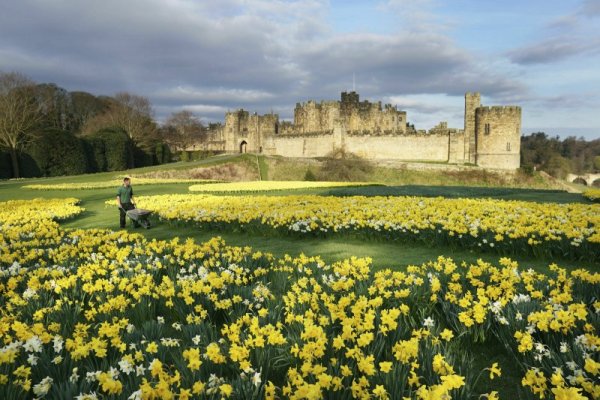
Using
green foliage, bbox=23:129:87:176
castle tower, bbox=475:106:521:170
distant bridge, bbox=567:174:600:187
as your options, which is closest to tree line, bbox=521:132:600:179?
distant bridge, bbox=567:174:600:187

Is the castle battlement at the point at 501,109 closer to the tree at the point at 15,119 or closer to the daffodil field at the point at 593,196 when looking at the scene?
the daffodil field at the point at 593,196

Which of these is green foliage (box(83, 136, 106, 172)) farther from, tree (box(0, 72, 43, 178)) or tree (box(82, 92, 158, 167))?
tree (box(82, 92, 158, 167))

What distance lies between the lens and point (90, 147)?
48.5m

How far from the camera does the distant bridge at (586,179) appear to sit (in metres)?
100

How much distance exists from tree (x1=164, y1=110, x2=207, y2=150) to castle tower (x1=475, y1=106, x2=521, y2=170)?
68.3 m

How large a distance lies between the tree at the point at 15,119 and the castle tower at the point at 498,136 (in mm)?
56715

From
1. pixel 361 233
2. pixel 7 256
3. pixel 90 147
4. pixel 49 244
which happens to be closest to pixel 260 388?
pixel 7 256

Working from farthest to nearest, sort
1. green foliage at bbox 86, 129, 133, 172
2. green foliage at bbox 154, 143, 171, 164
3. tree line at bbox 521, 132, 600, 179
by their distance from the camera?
tree line at bbox 521, 132, 600, 179 < green foliage at bbox 154, 143, 171, 164 < green foliage at bbox 86, 129, 133, 172

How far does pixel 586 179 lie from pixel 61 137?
367 feet

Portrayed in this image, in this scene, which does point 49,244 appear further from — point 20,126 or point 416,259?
point 20,126

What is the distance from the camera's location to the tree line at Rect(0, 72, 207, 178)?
140ft

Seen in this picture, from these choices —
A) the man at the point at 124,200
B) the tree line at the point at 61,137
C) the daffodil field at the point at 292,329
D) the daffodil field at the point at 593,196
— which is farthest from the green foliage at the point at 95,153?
the daffodil field at the point at 593,196

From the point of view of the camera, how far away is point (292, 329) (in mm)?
3990

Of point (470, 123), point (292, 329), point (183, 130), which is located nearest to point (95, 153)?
point (470, 123)
